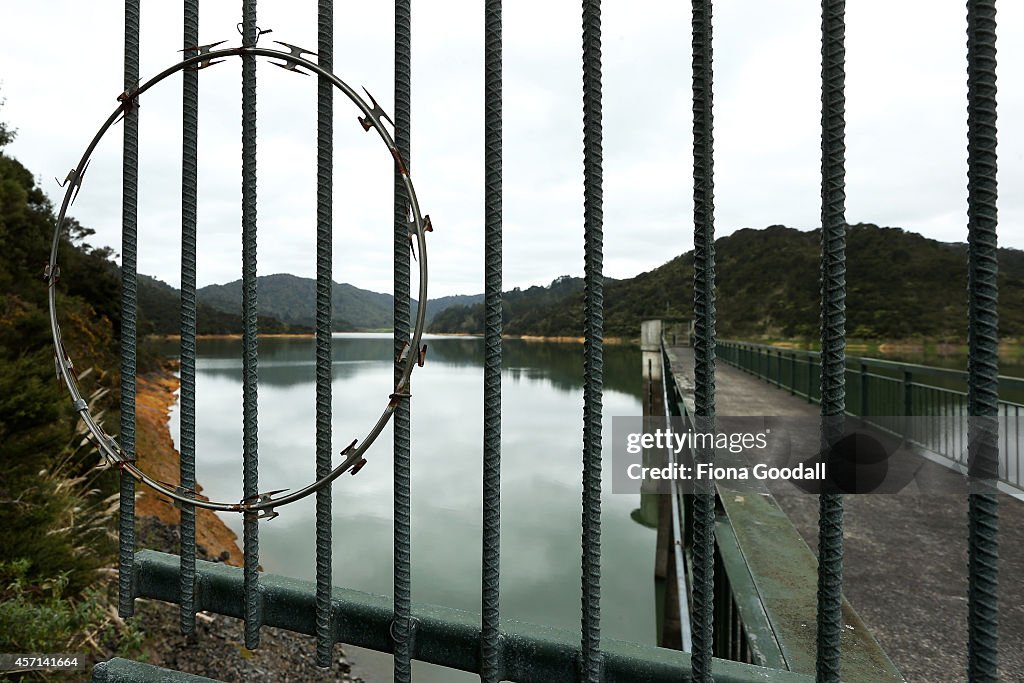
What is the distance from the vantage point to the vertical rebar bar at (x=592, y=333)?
1239mm

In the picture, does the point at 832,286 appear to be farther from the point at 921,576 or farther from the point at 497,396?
the point at 921,576

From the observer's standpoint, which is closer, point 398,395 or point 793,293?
point 398,395

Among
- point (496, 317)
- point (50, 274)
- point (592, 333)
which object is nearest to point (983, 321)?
point (592, 333)

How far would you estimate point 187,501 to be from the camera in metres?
1.55

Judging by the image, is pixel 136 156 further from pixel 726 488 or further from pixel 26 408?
pixel 726 488

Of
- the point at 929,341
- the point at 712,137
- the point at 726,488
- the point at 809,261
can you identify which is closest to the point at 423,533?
the point at 726,488

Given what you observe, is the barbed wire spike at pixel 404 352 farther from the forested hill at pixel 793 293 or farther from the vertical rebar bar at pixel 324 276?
the forested hill at pixel 793 293

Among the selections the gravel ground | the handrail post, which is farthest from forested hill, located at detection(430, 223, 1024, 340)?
the gravel ground

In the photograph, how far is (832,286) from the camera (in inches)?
42.5

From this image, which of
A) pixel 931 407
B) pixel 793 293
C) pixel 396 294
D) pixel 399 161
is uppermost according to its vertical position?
pixel 793 293

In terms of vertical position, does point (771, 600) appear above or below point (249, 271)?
below

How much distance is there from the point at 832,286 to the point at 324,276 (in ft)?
4.01

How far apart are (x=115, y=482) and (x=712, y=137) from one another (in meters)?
9.47

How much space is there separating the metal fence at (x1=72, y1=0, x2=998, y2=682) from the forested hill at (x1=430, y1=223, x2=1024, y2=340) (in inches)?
1014
